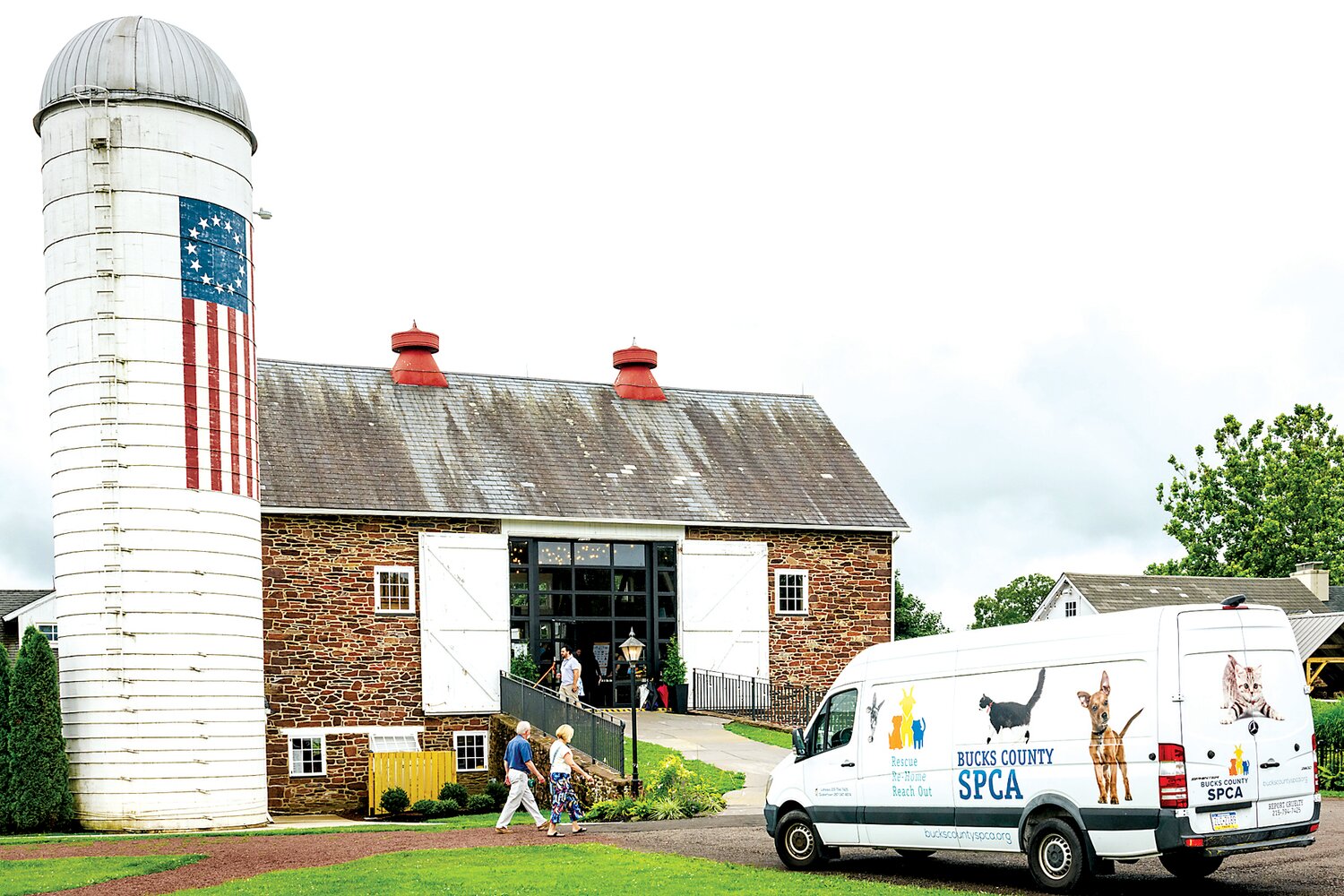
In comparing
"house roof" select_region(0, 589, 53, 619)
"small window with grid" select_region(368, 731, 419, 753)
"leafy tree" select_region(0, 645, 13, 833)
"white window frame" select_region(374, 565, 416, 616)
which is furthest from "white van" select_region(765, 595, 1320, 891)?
"house roof" select_region(0, 589, 53, 619)

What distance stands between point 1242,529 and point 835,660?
2996 cm

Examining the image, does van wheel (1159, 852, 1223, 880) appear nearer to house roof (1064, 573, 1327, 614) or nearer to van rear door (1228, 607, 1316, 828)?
van rear door (1228, 607, 1316, 828)

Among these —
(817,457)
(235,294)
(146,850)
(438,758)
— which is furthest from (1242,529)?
(146,850)

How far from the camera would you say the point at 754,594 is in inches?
1288

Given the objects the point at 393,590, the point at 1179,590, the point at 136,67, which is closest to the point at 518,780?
the point at 393,590

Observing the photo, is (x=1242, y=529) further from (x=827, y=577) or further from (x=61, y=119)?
(x=61, y=119)

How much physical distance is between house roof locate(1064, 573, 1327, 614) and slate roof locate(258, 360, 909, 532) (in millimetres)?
12594

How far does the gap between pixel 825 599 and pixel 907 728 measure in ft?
62.3

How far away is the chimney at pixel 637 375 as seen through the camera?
3609cm

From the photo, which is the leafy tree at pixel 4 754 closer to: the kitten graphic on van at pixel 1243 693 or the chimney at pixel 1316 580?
the kitten graphic on van at pixel 1243 693

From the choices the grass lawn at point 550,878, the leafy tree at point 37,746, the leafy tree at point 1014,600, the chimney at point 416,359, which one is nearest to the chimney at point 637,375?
the chimney at point 416,359

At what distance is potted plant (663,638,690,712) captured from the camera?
3192 centimetres

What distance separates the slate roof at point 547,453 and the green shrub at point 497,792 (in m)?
6.00

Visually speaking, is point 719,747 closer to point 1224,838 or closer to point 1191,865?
point 1191,865
